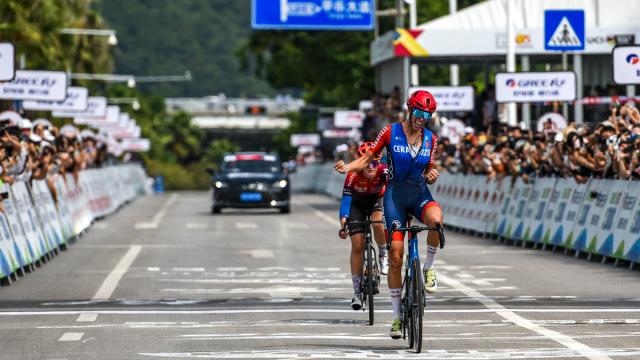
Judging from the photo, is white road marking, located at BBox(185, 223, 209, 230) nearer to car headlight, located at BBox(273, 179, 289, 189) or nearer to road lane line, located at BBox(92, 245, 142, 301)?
car headlight, located at BBox(273, 179, 289, 189)

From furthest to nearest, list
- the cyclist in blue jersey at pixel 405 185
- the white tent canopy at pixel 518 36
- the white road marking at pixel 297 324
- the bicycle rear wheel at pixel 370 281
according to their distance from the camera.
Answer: the white tent canopy at pixel 518 36, the bicycle rear wheel at pixel 370 281, the white road marking at pixel 297 324, the cyclist in blue jersey at pixel 405 185

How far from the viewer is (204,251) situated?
2772cm

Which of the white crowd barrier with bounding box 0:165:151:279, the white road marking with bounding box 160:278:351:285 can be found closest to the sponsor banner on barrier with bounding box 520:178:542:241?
the white crowd barrier with bounding box 0:165:151:279

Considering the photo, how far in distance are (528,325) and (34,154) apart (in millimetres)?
16483

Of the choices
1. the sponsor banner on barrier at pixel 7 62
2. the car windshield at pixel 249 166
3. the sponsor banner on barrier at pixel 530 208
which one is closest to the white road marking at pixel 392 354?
the sponsor banner on barrier at pixel 7 62

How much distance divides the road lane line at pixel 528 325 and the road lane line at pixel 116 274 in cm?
394

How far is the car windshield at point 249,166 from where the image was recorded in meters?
45.1

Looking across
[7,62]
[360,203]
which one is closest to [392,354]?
[360,203]

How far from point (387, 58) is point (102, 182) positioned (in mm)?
9868

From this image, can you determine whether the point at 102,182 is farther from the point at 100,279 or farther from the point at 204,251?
the point at 100,279

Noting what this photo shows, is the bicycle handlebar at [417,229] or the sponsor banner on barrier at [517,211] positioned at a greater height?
the bicycle handlebar at [417,229]

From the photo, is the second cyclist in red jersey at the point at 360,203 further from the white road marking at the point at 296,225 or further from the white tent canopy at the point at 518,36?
the white tent canopy at the point at 518,36

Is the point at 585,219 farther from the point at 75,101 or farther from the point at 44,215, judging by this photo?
the point at 75,101

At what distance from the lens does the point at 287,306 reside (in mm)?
17125
